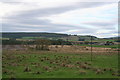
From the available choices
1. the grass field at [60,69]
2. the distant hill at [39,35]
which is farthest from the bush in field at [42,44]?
the grass field at [60,69]

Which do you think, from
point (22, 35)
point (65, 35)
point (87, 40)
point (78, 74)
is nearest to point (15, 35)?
point (22, 35)

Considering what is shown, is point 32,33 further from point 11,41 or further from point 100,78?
point 100,78

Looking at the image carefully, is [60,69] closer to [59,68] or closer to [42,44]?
[59,68]

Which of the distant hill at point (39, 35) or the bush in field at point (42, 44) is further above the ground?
the distant hill at point (39, 35)

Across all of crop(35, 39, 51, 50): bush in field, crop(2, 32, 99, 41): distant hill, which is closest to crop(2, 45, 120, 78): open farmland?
crop(35, 39, 51, 50): bush in field

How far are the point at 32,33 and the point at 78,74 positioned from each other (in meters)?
81.9

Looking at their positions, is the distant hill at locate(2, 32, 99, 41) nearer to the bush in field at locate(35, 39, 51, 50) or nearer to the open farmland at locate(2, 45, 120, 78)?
the bush in field at locate(35, 39, 51, 50)

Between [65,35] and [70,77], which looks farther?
[65,35]

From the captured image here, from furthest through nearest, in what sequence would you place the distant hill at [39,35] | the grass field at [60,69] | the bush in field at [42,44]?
1. the distant hill at [39,35]
2. the bush in field at [42,44]
3. the grass field at [60,69]

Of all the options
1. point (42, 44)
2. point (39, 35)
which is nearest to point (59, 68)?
point (42, 44)

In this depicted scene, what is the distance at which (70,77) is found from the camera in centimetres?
1186

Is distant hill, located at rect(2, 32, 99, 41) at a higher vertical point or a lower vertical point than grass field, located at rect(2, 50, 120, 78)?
higher

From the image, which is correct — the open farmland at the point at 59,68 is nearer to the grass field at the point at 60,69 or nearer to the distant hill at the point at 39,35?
the grass field at the point at 60,69

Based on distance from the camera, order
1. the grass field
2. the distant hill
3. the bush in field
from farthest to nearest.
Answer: the distant hill < the bush in field < the grass field
